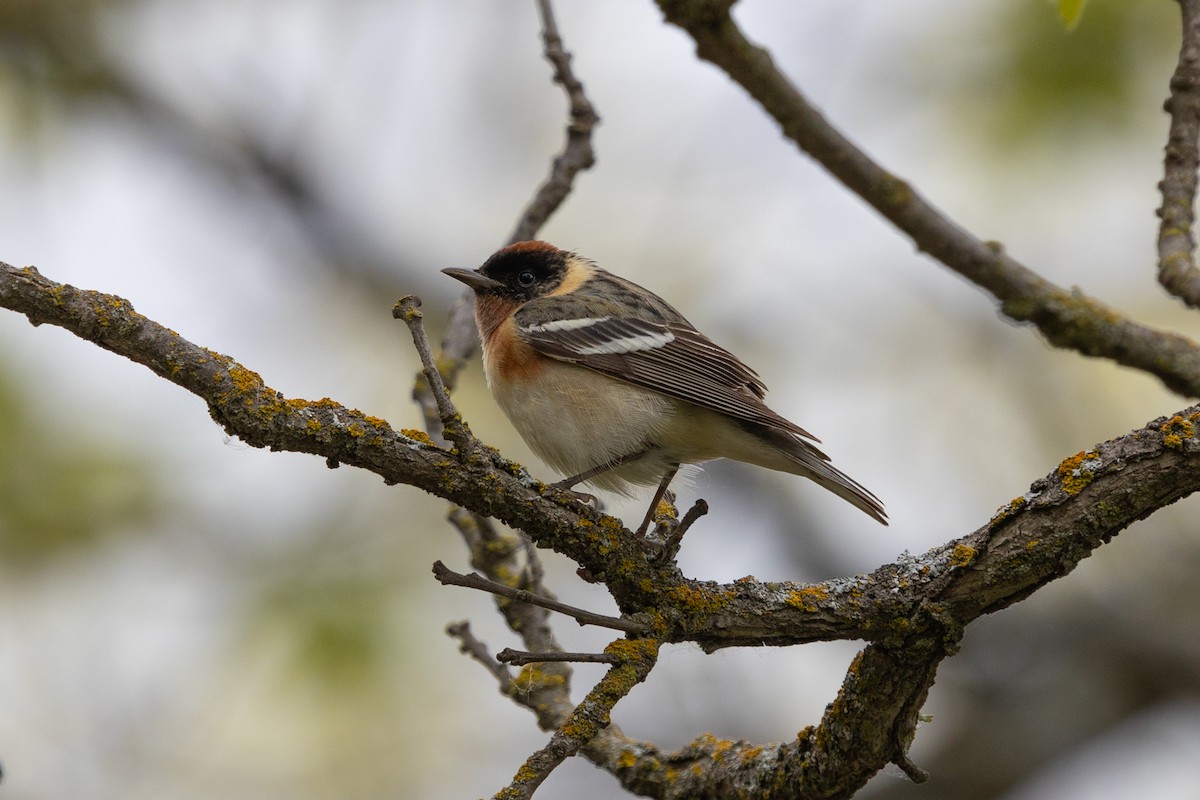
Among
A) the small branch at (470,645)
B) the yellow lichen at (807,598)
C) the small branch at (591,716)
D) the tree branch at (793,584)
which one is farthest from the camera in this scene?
the small branch at (470,645)

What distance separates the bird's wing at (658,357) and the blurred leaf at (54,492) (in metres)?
3.89

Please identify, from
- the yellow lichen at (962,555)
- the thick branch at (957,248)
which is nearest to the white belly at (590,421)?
the thick branch at (957,248)

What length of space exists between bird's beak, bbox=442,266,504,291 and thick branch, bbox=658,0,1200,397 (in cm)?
231

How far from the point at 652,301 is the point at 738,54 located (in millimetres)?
2432

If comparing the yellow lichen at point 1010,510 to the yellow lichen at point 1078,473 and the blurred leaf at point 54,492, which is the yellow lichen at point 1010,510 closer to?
the yellow lichen at point 1078,473

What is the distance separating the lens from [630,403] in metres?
5.73

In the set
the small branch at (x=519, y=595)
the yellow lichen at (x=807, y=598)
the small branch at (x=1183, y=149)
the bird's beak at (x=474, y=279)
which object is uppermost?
the bird's beak at (x=474, y=279)

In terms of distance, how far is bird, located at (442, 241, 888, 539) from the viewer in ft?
18.2

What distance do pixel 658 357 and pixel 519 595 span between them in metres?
2.71

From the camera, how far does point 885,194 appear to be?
5.00 m

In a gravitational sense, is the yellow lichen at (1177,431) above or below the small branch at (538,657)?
above

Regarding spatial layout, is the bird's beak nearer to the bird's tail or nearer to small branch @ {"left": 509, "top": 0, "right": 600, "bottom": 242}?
small branch @ {"left": 509, "top": 0, "right": 600, "bottom": 242}

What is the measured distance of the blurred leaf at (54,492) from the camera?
8266 millimetres

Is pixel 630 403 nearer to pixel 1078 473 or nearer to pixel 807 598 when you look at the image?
pixel 807 598
